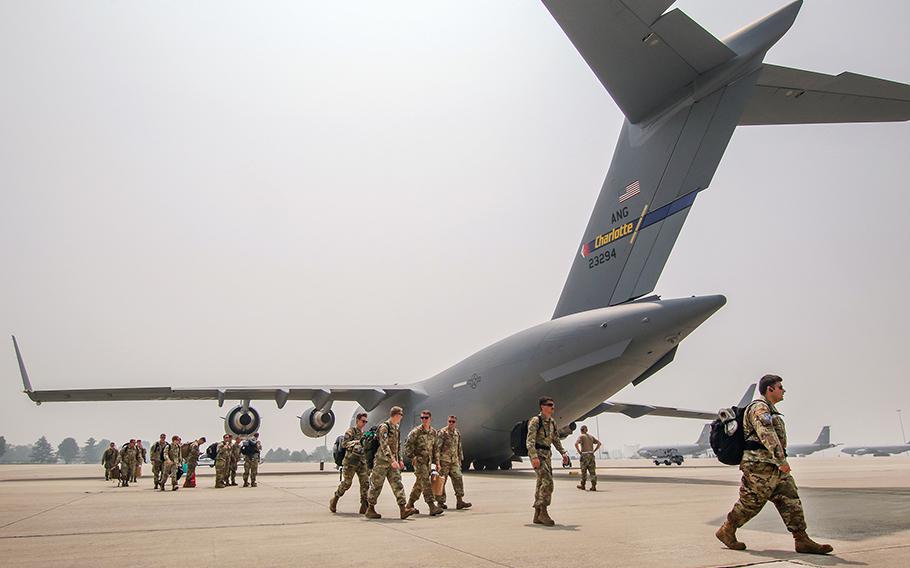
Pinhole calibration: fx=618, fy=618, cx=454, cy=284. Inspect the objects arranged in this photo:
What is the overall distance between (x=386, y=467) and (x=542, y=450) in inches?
67.0

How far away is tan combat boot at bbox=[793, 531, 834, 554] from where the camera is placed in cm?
415

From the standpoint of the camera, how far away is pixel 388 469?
22.0 ft

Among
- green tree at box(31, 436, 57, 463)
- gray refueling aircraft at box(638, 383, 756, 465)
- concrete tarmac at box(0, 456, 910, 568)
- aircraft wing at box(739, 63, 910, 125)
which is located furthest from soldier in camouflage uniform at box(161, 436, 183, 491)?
green tree at box(31, 436, 57, 463)

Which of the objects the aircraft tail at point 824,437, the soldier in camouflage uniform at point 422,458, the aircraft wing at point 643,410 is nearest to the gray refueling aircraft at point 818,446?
the aircraft tail at point 824,437

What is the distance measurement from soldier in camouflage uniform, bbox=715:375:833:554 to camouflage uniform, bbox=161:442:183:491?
39.8 ft

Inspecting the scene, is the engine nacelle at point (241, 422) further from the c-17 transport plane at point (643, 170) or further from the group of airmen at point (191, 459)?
the c-17 transport plane at point (643, 170)

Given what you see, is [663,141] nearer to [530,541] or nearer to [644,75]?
[644,75]

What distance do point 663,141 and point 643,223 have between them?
1.56 metres

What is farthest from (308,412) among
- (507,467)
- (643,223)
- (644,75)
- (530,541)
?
(530,541)

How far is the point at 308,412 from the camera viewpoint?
20.4 metres

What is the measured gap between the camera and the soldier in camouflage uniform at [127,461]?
50.5 ft

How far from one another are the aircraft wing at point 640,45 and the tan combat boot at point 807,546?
764cm

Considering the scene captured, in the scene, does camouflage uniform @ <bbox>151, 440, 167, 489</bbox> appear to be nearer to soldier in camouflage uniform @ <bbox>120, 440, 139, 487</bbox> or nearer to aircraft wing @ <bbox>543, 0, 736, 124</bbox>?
soldier in camouflage uniform @ <bbox>120, 440, 139, 487</bbox>

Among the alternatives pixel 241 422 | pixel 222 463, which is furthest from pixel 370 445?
pixel 241 422
